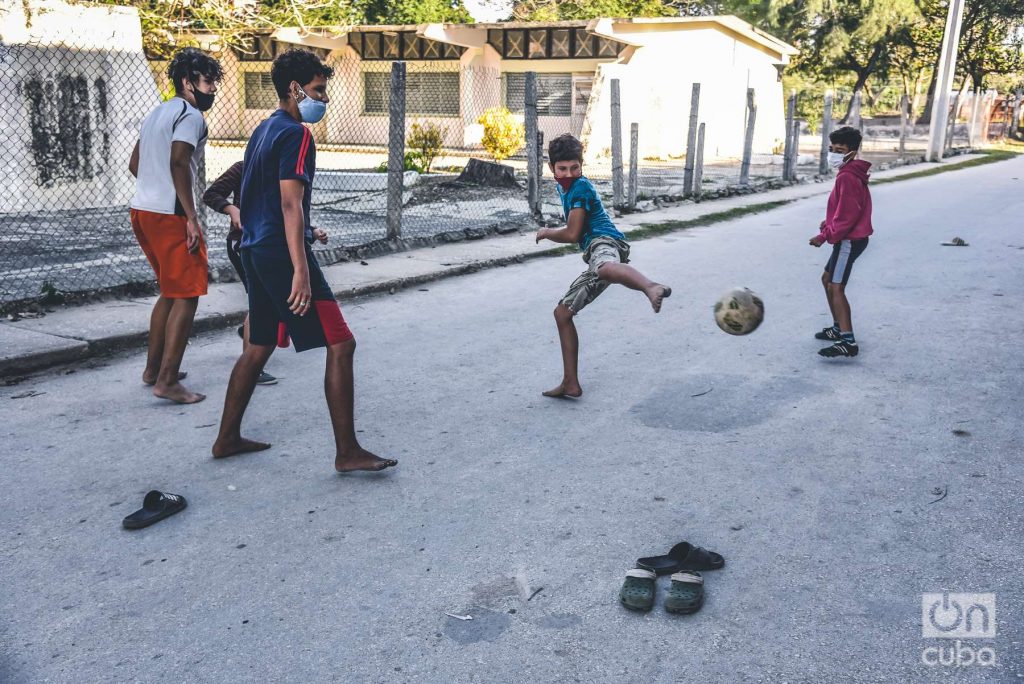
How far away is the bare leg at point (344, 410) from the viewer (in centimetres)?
407

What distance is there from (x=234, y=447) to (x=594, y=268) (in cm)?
A: 211

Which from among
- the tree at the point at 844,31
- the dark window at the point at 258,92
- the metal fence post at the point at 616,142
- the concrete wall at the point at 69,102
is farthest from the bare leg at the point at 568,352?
the tree at the point at 844,31

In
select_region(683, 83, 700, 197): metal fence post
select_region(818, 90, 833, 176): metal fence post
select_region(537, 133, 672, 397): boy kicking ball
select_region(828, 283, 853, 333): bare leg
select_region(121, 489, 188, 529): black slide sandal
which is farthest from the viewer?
select_region(818, 90, 833, 176): metal fence post

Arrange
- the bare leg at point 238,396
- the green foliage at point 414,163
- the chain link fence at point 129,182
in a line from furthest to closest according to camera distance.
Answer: the green foliage at point 414,163 → the chain link fence at point 129,182 → the bare leg at point 238,396

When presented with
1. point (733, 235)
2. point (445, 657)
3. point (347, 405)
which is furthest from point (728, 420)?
point (733, 235)

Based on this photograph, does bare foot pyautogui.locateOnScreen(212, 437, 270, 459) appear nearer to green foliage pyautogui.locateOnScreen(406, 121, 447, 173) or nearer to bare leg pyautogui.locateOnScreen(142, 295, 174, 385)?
bare leg pyautogui.locateOnScreen(142, 295, 174, 385)

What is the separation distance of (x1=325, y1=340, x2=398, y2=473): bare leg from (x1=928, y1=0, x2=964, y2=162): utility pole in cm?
3091

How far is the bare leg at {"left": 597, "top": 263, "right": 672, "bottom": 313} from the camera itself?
477cm

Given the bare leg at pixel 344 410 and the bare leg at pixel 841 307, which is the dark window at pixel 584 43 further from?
the bare leg at pixel 344 410

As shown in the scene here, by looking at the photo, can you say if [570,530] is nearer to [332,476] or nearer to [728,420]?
[332,476]

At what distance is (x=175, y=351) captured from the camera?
525 centimetres

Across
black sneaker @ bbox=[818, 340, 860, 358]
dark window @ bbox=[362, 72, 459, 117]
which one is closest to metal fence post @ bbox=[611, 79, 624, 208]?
black sneaker @ bbox=[818, 340, 860, 358]

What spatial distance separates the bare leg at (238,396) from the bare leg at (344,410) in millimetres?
369

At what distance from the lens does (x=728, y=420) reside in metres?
4.91
